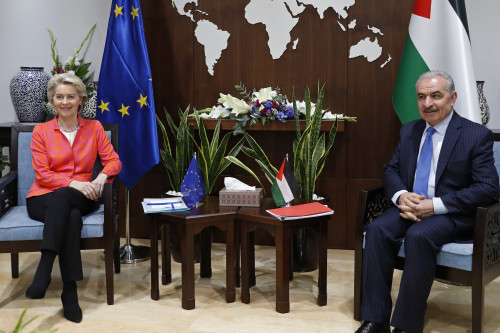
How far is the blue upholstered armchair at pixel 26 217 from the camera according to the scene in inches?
129

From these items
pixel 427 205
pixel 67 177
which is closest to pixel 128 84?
pixel 67 177

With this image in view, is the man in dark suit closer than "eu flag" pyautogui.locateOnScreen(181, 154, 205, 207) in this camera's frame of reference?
Yes

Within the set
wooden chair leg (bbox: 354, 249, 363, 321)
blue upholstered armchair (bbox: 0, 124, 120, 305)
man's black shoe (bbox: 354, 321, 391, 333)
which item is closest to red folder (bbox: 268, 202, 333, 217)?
wooden chair leg (bbox: 354, 249, 363, 321)

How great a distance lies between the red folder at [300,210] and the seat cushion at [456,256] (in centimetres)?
74

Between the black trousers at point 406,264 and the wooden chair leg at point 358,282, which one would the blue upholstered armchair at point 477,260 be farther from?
the wooden chair leg at point 358,282

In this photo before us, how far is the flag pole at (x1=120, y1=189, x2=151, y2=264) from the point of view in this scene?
4406 millimetres

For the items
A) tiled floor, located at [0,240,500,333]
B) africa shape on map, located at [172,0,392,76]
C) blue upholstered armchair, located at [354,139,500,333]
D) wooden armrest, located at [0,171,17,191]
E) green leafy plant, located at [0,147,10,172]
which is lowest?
tiled floor, located at [0,240,500,333]

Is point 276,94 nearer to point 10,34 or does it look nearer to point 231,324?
point 231,324

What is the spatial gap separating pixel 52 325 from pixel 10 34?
2.80 m

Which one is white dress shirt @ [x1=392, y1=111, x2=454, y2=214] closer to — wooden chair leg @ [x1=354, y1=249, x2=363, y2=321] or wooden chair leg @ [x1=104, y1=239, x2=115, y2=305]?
wooden chair leg @ [x1=354, y1=249, x2=363, y2=321]

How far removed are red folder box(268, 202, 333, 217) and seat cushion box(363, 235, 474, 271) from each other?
0.74 m

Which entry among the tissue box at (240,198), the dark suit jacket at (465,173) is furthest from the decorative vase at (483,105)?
the tissue box at (240,198)

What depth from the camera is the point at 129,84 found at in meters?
4.28

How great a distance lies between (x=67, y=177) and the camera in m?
3.60
